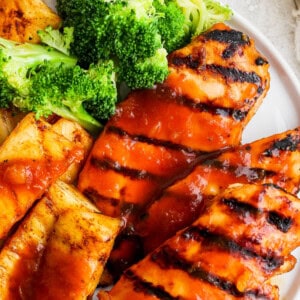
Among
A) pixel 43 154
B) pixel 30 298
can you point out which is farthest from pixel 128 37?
pixel 30 298

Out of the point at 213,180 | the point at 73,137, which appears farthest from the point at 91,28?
the point at 213,180

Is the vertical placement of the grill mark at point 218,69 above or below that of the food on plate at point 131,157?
above

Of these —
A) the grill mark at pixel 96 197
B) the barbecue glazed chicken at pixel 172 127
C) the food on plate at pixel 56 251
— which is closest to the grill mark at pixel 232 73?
the barbecue glazed chicken at pixel 172 127

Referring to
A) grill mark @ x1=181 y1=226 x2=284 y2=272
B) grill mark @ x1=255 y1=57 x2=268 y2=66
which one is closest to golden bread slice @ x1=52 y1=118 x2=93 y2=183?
grill mark @ x1=181 y1=226 x2=284 y2=272

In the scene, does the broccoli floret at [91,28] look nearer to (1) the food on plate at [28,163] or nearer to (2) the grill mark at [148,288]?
(1) the food on plate at [28,163]

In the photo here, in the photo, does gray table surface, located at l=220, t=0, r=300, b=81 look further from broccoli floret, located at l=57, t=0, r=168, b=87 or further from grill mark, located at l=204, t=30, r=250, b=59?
broccoli floret, located at l=57, t=0, r=168, b=87

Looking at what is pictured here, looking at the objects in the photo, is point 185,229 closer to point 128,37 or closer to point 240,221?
point 240,221
